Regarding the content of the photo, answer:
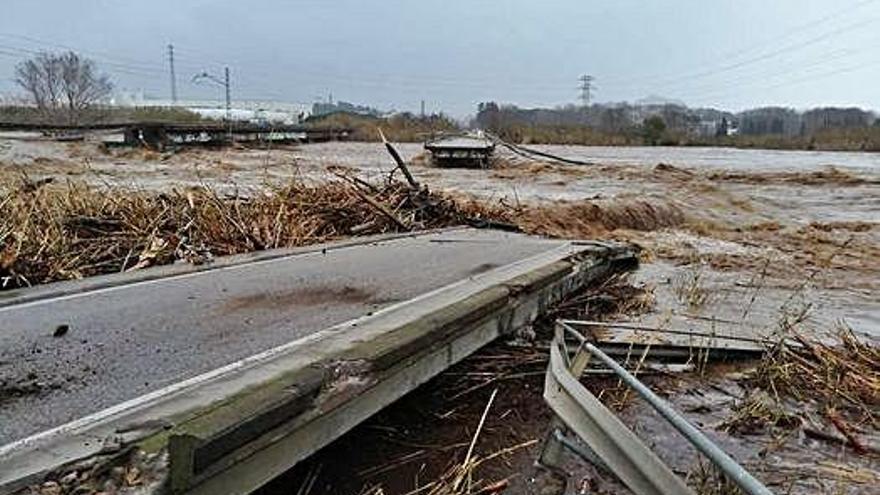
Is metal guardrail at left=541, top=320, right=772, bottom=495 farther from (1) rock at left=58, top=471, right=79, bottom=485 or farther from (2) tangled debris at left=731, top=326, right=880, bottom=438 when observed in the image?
(1) rock at left=58, top=471, right=79, bottom=485

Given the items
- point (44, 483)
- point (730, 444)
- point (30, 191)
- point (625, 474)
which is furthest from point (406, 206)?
point (44, 483)

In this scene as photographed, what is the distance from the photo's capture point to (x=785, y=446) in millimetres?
3439

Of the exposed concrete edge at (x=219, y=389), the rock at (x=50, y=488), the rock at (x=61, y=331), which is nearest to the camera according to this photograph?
the rock at (x=50, y=488)

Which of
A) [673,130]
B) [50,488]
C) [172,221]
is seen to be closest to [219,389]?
[50,488]

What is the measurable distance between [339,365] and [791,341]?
11.5 ft

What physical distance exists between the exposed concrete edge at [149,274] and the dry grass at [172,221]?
0.20 metres

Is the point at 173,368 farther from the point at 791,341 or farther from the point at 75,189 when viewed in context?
the point at 75,189

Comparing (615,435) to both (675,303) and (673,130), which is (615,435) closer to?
(675,303)

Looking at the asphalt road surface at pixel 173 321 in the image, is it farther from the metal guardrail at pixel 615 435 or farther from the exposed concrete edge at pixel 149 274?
the metal guardrail at pixel 615 435

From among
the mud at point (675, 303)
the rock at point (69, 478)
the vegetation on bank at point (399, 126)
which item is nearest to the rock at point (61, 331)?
the mud at point (675, 303)

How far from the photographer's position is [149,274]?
4.47 meters

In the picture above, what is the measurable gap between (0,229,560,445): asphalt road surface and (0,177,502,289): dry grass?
26.4 inches

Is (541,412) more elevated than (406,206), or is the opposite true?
(406,206)

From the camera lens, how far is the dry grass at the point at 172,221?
4.77 meters
